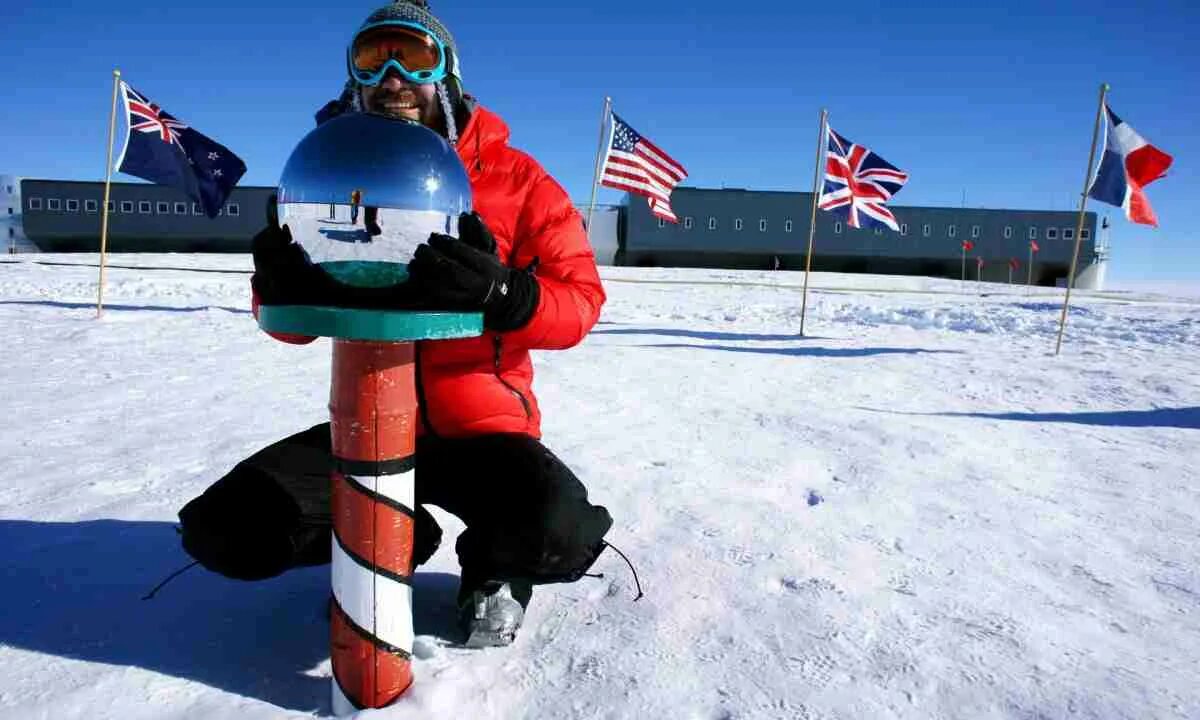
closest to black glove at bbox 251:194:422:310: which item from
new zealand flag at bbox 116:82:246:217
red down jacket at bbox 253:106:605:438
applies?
red down jacket at bbox 253:106:605:438

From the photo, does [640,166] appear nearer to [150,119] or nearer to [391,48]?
[150,119]

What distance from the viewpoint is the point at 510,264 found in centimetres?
200

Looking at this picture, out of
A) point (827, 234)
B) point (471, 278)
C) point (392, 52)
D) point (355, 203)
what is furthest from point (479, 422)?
point (827, 234)

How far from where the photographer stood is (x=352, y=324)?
4.26ft

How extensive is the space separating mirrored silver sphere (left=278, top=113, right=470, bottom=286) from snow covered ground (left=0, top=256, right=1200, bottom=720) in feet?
3.15

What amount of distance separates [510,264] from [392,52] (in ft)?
1.97

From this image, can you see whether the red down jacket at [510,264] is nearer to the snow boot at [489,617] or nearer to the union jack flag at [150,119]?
the snow boot at [489,617]

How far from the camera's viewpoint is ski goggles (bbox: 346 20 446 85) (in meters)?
1.71

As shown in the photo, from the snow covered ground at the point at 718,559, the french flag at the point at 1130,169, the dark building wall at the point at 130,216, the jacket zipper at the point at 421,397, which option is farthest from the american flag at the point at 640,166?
the dark building wall at the point at 130,216

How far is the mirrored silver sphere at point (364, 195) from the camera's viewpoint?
1.31 metres

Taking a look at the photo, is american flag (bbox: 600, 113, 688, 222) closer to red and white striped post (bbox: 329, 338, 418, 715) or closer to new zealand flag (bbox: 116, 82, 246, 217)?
new zealand flag (bbox: 116, 82, 246, 217)

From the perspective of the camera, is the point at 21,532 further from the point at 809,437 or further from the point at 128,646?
the point at 809,437

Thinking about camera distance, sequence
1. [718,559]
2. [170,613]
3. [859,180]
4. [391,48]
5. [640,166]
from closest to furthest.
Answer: [391,48] → [170,613] → [718,559] → [859,180] → [640,166]

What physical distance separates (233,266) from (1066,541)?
24755mm
